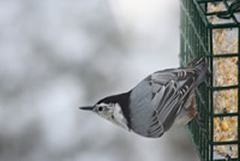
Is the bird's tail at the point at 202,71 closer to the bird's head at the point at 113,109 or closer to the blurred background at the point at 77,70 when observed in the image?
the bird's head at the point at 113,109

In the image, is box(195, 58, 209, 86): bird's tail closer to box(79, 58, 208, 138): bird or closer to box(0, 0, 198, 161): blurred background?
box(79, 58, 208, 138): bird

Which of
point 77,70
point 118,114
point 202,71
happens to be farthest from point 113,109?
point 77,70

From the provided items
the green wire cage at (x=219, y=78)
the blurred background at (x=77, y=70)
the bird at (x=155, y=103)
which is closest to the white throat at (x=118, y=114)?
the bird at (x=155, y=103)

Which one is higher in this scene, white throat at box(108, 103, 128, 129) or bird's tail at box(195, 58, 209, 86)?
bird's tail at box(195, 58, 209, 86)

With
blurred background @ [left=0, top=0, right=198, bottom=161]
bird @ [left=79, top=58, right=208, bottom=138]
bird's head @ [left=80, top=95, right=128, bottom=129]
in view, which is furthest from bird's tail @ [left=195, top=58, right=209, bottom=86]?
blurred background @ [left=0, top=0, right=198, bottom=161]

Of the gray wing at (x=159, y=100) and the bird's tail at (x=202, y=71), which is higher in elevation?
the bird's tail at (x=202, y=71)

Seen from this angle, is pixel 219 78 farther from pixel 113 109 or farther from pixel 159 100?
pixel 113 109

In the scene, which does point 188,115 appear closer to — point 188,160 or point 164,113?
point 164,113
